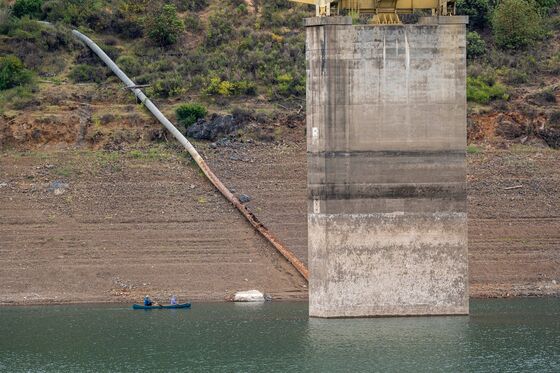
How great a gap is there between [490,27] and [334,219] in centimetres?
2741

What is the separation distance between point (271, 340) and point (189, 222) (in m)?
12.7

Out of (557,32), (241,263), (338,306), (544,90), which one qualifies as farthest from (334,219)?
(557,32)

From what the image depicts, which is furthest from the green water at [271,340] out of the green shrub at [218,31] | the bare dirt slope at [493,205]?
the green shrub at [218,31]

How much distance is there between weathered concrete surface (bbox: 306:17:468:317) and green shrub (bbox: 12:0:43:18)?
2884 centimetres

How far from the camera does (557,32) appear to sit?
7450 centimetres

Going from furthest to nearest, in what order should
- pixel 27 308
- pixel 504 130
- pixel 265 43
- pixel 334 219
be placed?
pixel 265 43, pixel 504 130, pixel 27 308, pixel 334 219

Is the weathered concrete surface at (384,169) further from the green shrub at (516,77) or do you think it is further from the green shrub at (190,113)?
the green shrub at (516,77)

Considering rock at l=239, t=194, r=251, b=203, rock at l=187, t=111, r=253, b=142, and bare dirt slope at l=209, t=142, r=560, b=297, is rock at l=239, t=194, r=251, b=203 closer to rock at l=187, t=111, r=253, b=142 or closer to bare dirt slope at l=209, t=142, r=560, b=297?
bare dirt slope at l=209, t=142, r=560, b=297

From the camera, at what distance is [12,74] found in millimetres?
69875

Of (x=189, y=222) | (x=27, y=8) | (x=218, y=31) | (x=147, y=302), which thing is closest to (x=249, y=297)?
(x=147, y=302)

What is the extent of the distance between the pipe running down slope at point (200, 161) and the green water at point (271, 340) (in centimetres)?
318

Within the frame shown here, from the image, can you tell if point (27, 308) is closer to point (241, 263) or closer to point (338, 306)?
point (241, 263)

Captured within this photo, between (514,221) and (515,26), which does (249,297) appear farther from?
(515,26)

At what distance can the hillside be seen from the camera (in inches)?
2269
